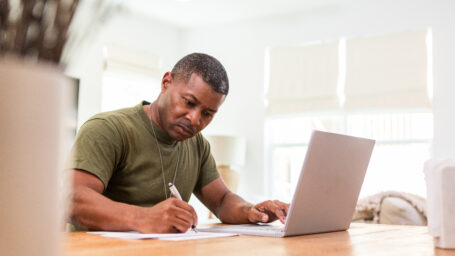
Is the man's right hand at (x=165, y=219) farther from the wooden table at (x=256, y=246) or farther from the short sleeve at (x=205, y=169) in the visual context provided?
the short sleeve at (x=205, y=169)

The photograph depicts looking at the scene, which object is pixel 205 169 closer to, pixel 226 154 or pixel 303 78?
pixel 226 154

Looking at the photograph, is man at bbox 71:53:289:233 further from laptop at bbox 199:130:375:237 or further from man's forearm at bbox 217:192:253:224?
laptop at bbox 199:130:375:237

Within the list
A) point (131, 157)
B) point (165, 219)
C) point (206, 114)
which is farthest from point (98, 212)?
point (206, 114)

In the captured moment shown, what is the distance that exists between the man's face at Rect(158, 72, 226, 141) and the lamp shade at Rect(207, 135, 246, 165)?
3.20m

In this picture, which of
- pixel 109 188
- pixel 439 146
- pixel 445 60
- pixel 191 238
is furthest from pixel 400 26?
pixel 191 238

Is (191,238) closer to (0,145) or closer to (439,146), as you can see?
(0,145)

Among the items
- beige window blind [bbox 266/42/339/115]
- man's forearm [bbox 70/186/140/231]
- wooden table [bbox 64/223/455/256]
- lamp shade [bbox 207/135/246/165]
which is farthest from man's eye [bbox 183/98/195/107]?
beige window blind [bbox 266/42/339/115]

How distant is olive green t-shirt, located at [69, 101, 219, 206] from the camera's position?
1574mm

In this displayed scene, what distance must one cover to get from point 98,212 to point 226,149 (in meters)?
3.82

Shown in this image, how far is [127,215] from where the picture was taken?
1339mm

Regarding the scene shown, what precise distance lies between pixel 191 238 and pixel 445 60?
4.33 metres

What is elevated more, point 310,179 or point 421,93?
point 421,93

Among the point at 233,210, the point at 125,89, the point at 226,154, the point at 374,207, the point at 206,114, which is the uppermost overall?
the point at 125,89

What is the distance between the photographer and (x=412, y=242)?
126 centimetres
